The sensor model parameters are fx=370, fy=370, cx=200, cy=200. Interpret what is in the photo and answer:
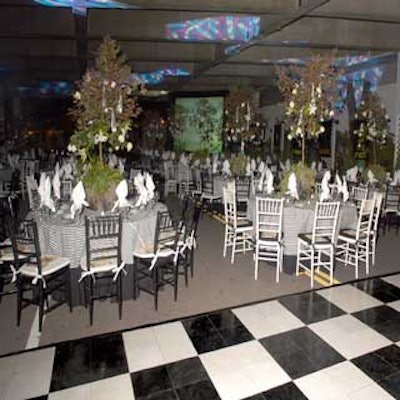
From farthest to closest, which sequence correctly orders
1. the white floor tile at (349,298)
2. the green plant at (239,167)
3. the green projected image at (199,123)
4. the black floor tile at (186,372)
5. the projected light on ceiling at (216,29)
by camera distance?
1. the green projected image at (199,123)
2. the green plant at (239,167)
3. the projected light on ceiling at (216,29)
4. the white floor tile at (349,298)
5. the black floor tile at (186,372)

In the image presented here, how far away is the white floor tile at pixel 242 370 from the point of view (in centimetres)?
251

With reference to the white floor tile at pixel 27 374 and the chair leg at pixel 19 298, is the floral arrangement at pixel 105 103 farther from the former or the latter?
the white floor tile at pixel 27 374

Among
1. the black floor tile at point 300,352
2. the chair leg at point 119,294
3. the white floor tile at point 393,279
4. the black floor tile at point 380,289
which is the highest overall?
the chair leg at point 119,294

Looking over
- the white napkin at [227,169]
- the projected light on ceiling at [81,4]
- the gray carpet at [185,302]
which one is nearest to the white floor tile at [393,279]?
the gray carpet at [185,302]

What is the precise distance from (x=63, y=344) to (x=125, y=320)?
597 millimetres

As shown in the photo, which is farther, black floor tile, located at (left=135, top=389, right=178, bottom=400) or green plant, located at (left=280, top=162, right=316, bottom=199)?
green plant, located at (left=280, top=162, right=316, bottom=199)

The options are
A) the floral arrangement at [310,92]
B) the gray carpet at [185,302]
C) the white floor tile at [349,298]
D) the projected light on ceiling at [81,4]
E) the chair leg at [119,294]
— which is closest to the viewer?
the gray carpet at [185,302]

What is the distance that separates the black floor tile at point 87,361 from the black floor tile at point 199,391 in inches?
19.3

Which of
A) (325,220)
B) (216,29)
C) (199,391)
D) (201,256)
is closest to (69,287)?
(199,391)

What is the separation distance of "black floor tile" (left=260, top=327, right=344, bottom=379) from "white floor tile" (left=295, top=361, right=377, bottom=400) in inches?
2.4

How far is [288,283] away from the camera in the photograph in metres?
4.35

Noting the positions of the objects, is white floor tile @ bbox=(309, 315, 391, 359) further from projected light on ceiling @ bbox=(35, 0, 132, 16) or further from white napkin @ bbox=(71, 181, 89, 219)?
projected light on ceiling @ bbox=(35, 0, 132, 16)

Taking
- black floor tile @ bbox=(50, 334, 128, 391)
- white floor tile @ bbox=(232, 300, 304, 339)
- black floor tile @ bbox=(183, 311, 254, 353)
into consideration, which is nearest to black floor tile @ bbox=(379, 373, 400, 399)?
white floor tile @ bbox=(232, 300, 304, 339)

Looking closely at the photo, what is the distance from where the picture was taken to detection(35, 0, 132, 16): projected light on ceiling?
19.0 ft
